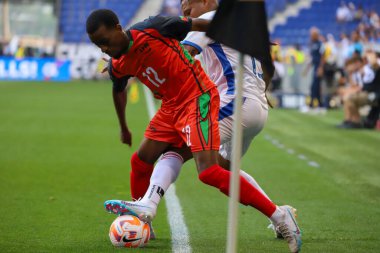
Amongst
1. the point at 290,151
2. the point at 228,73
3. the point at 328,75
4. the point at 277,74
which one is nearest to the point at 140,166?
the point at 228,73

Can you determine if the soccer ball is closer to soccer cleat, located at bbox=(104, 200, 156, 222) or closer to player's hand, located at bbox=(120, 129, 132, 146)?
soccer cleat, located at bbox=(104, 200, 156, 222)

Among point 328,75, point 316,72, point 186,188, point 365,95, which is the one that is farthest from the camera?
point 328,75

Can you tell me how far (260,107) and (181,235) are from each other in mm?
1302

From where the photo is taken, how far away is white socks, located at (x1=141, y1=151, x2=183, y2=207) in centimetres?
646

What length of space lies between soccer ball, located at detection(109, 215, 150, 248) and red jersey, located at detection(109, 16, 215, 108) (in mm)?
972

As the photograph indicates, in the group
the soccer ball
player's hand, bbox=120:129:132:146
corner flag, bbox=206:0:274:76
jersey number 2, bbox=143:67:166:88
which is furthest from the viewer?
player's hand, bbox=120:129:132:146

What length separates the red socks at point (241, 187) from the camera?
6.08 metres

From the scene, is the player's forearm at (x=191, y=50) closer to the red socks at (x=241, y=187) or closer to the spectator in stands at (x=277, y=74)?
the red socks at (x=241, y=187)

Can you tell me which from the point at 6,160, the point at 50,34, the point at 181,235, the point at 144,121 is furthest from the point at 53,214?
the point at 50,34

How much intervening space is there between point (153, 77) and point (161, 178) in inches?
31.8

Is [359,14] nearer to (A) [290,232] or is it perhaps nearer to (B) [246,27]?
(A) [290,232]

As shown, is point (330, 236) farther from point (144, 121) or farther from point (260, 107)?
point (144, 121)

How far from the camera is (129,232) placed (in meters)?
6.45

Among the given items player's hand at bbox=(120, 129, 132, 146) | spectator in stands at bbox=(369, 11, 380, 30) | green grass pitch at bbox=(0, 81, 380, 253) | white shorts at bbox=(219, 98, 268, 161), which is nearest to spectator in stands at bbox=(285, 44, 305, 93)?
spectator in stands at bbox=(369, 11, 380, 30)
